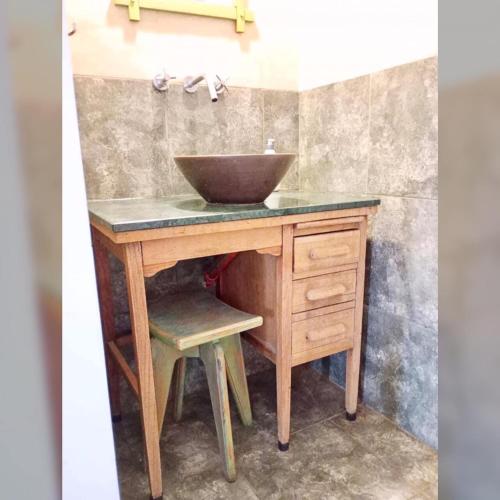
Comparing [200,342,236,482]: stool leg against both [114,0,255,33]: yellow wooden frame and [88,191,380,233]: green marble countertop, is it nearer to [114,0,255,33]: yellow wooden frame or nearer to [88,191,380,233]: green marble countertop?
[88,191,380,233]: green marble countertop

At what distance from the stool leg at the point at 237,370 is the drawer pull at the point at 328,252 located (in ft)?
1.16

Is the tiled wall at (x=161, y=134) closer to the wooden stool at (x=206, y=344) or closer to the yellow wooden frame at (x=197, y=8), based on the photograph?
the yellow wooden frame at (x=197, y=8)

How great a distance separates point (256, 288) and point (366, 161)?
22.8 inches

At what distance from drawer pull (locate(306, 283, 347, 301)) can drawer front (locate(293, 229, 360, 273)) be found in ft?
0.22

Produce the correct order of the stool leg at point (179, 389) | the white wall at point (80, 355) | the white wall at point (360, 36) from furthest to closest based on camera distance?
the stool leg at point (179, 389) → the white wall at point (360, 36) → the white wall at point (80, 355)

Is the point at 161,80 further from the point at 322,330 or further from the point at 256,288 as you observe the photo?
the point at 322,330

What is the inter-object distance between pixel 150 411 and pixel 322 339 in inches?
22.0

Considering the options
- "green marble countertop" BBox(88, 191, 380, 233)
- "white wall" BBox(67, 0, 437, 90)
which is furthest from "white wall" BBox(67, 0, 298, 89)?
"green marble countertop" BBox(88, 191, 380, 233)

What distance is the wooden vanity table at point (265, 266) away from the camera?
97 centimetres

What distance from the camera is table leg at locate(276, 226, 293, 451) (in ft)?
3.77

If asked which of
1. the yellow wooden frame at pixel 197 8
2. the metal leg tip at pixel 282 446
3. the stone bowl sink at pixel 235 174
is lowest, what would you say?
the metal leg tip at pixel 282 446

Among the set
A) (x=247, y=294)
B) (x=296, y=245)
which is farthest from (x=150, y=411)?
(x=296, y=245)

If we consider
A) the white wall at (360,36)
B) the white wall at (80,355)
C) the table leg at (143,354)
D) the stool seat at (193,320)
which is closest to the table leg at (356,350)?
the stool seat at (193,320)
